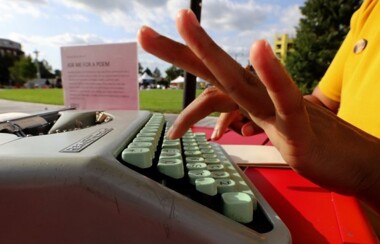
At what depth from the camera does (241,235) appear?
267 millimetres

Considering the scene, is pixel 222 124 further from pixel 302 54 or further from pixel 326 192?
pixel 302 54

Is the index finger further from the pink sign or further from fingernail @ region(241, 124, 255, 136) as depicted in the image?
the pink sign

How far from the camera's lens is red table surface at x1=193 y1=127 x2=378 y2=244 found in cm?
36

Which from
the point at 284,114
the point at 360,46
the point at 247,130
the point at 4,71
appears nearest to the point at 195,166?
the point at 284,114

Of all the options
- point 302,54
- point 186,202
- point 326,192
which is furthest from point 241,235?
point 302,54

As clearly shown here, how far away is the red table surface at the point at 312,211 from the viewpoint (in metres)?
0.36

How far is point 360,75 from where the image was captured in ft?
2.79

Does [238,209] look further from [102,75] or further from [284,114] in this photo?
[102,75]

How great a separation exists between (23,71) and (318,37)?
579 inches

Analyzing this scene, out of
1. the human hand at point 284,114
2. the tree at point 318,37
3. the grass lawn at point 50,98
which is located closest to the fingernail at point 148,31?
the human hand at point 284,114

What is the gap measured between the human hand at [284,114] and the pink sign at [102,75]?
0.61 meters

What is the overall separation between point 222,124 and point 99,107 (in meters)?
0.56

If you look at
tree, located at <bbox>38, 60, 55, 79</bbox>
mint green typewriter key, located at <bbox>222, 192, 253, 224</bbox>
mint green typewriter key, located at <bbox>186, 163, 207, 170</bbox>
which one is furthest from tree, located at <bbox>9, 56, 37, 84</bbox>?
mint green typewriter key, located at <bbox>222, 192, 253, 224</bbox>

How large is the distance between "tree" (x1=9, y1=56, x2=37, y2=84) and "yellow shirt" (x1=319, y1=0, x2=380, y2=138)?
676 inches
